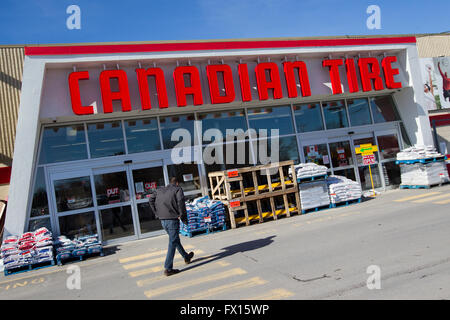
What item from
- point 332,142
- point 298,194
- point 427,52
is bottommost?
point 298,194

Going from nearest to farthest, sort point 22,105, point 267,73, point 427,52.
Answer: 1. point 22,105
2. point 267,73
3. point 427,52

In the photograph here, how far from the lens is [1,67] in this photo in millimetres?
14047

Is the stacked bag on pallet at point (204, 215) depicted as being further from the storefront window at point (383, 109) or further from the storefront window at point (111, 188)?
the storefront window at point (383, 109)

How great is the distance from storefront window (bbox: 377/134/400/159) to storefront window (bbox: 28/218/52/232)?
13506 mm

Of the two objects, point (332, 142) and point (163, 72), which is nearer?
point (163, 72)

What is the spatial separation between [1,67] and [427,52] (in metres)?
22.9

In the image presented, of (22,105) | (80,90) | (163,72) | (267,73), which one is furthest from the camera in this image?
(267,73)

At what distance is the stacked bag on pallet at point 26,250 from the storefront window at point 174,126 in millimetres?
4960

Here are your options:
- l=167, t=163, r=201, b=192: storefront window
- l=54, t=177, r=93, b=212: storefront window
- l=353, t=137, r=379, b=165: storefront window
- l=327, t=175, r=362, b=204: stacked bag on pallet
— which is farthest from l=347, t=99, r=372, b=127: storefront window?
l=54, t=177, r=93, b=212: storefront window

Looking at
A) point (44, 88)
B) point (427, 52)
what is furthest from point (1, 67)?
point (427, 52)

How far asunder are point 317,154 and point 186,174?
18.5ft

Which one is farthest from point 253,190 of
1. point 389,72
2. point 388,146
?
point 389,72

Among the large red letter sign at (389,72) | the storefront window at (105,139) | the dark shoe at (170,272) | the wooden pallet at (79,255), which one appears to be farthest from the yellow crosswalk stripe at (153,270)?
the large red letter sign at (389,72)
